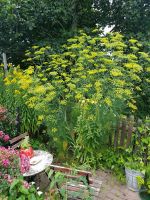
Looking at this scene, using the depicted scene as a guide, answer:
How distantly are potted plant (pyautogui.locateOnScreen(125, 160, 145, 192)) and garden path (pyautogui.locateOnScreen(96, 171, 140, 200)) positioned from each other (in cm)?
10

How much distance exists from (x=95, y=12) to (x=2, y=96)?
3.54 m

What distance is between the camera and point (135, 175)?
15.0ft

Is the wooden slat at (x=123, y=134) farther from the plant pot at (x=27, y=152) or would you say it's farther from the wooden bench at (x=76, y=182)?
the plant pot at (x=27, y=152)

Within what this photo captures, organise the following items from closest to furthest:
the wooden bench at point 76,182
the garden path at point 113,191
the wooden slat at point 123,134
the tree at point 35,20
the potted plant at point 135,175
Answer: the wooden bench at point 76,182 → the garden path at point 113,191 → the potted plant at point 135,175 → the wooden slat at point 123,134 → the tree at point 35,20

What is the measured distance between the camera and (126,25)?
7.21 meters

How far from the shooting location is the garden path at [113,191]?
14.5ft

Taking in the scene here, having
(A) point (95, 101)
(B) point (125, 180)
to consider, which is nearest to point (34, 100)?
(A) point (95, 101)

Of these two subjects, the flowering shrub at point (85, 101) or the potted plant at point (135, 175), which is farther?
the flowering shrub at point (85, 101)

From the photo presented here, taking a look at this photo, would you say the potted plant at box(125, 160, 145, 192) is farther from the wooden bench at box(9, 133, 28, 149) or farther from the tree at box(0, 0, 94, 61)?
the tree at box(0, 0, 94, 61)

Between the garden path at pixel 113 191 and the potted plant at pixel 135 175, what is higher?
the potted plant at pixel 135 175

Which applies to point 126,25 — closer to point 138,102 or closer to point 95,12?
point 95,12

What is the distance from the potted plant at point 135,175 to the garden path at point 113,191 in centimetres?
10

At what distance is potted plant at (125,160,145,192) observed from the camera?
4551 mm

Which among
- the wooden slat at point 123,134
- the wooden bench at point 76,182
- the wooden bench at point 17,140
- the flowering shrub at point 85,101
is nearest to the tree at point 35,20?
the flowering shrub at point 85,101
